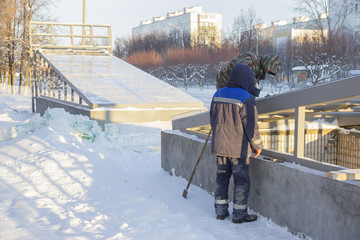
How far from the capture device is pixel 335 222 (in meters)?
3.51

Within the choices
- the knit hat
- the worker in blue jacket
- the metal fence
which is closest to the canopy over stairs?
the metal fence

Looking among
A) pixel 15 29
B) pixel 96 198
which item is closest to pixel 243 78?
pixel 96 198

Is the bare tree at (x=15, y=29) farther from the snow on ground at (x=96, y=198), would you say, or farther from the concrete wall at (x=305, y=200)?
the concrete wall at (x=305, y=200)

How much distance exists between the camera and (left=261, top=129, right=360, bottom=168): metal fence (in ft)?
19.0

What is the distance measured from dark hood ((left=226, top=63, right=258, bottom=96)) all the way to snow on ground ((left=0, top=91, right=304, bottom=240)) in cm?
140

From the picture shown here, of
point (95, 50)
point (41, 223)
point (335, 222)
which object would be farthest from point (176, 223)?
point (95, 50)

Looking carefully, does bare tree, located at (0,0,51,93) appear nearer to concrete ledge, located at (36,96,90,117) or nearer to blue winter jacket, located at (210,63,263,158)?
concrete ledge, located at (36,96,90,117)

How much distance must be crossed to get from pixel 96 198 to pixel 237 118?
8.00 ft

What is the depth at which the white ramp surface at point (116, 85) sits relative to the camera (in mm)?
13852

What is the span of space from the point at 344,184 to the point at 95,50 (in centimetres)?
2140

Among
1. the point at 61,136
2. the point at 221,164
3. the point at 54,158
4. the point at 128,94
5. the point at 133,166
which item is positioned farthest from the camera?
the point at 128,94

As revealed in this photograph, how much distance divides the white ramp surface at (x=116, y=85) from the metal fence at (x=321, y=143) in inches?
314

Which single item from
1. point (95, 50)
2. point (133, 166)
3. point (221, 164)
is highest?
point (95, 50)

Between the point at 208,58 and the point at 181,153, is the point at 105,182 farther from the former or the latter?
the point at 208,58
